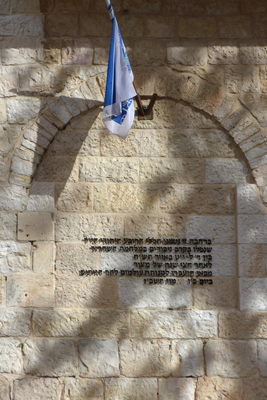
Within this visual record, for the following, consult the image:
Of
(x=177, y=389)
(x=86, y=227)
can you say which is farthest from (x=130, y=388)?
(x=86, y=227)

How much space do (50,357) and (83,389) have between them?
15.5 inches

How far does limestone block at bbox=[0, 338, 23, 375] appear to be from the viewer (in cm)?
344

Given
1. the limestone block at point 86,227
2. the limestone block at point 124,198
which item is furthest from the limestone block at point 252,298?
the limestone block at point 86,227

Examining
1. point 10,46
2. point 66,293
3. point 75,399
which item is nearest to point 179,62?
point 10,46

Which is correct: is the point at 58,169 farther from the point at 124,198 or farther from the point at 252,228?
the point at 252,228

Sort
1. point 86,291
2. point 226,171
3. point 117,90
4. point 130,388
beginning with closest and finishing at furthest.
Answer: point 117,90
point 130,388
point 86,291
point 226,171

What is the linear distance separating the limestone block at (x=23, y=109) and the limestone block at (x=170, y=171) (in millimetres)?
1064

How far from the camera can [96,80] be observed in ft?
11.8

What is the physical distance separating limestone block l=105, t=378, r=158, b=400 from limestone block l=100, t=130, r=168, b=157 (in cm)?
197

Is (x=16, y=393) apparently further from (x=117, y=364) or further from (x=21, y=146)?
(x=21, y=146)

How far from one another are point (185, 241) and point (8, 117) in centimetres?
195

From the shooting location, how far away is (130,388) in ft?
11.2

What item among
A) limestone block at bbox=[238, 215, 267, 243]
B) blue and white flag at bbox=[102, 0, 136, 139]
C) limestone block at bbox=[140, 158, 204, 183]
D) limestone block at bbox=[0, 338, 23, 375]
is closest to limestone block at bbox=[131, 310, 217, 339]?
limestone block at bbox=[238, 215, 267, 243]

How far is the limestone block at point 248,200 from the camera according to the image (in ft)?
11.6
